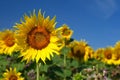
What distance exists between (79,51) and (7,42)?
2066 millimetres

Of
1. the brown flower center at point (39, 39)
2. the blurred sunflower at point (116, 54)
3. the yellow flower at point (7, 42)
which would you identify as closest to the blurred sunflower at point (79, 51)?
the blurred sunflower at point (116, 54)

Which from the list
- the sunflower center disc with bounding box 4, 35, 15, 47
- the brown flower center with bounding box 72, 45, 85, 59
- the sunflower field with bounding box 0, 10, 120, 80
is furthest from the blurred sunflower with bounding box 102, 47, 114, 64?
the sunflower center disc with bounding box 4, 35, 15, 47

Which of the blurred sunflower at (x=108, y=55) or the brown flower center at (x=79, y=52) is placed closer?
the brown flower center at (x=79, y=52)

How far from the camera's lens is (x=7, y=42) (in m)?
12.5

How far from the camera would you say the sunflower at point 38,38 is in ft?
24.5

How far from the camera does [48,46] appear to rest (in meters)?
7.59

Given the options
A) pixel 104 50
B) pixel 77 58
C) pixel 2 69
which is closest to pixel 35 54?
pixel 2 69

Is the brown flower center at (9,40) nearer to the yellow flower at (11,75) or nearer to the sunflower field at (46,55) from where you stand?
the sunflower field at (46,55)

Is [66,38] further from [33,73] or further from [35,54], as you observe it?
[35,54]

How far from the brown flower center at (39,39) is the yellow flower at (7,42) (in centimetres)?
433

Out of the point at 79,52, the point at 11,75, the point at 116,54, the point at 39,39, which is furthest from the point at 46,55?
the point at 116,54

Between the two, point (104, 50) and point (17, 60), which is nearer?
point (17, 60)

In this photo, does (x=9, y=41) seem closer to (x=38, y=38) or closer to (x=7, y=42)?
(x=7, y=42)

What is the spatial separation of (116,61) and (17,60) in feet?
14.7
